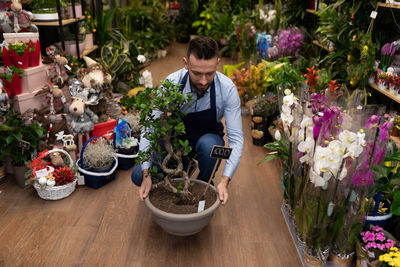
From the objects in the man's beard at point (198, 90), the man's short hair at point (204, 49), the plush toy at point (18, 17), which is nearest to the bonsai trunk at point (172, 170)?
the man's beard at point (198, 90)

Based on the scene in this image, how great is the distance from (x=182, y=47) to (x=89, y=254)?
278 inches

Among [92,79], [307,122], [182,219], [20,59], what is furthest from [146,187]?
[20,59]

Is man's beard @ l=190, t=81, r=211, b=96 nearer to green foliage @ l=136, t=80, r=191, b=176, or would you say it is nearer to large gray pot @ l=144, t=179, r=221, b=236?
green foliage @ l=136, t=80, r=191, b=176

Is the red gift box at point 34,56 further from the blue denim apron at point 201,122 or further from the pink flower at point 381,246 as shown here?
the pink flower at point 381,246

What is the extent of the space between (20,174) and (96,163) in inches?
21.8

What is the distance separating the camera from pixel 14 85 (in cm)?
267

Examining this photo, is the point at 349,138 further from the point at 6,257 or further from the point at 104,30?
the point at 104,30

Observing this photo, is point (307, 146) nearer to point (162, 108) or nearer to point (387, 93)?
point (162, 108)

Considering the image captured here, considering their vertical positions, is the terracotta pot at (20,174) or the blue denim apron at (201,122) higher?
the blue denim apron at (201,122)

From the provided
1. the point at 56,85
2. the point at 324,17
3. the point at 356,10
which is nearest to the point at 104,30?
the point at 56,85

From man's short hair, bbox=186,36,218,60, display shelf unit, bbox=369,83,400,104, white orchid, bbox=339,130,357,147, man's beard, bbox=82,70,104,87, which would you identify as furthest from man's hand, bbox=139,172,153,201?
display shelf unit, bbox=369,83,400,104

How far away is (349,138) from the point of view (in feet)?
4.89

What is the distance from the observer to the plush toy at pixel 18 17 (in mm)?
2766

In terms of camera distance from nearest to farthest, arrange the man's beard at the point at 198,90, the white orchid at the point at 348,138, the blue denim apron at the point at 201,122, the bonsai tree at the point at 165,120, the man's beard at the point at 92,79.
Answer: the white orchid at the point at 348,138 < the bonsai tree at the point at 165,120 < the man's beard at the point at 198,90 < the blue denim apron at the point at 201,122 < the man's beard at the point at 92,79
